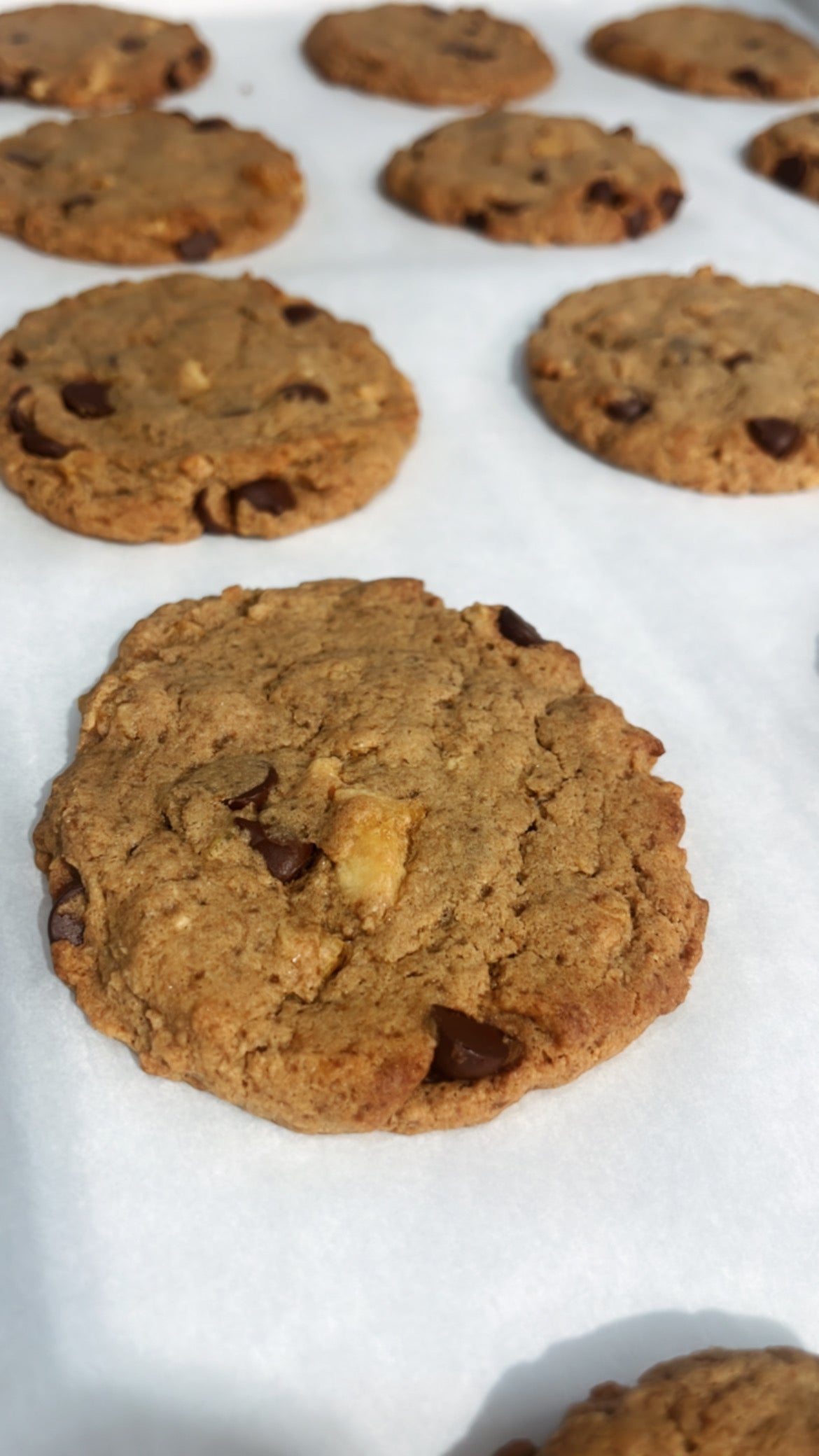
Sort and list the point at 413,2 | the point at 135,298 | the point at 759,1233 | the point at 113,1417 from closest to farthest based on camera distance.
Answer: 1. the point at 113,1417
2. the point at 759,1233
3. the point at 135,298
4. the point at 413,2

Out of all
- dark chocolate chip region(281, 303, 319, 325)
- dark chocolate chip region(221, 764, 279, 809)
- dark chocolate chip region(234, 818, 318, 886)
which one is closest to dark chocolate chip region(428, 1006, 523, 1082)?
dark chocolate chip region(234, 818, 318, 886)

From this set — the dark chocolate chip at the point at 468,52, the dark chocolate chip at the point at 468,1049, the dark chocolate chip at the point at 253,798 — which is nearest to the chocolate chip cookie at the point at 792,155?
the dark chocolate chip at the point at 468,52

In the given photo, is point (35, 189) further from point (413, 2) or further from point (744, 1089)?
point (744, 1089)

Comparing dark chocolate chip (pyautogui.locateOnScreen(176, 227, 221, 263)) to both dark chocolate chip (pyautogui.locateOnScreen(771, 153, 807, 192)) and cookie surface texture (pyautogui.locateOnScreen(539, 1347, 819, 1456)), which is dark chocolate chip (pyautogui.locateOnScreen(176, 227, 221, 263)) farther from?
cookie surface texture (pyautogui.locateOnScreen(539, 1347, 819, 1456))

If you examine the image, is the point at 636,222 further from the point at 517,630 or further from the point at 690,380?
the point at 517,630

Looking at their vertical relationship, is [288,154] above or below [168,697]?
above

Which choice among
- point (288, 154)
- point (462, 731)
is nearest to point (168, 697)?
point (462, 731)

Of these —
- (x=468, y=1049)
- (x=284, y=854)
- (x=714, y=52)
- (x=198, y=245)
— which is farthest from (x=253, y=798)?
(x=714, y=52)

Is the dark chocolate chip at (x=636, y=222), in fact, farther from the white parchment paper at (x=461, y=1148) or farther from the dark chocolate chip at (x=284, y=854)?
the dark chocolate chip at (x=284, y=854)
